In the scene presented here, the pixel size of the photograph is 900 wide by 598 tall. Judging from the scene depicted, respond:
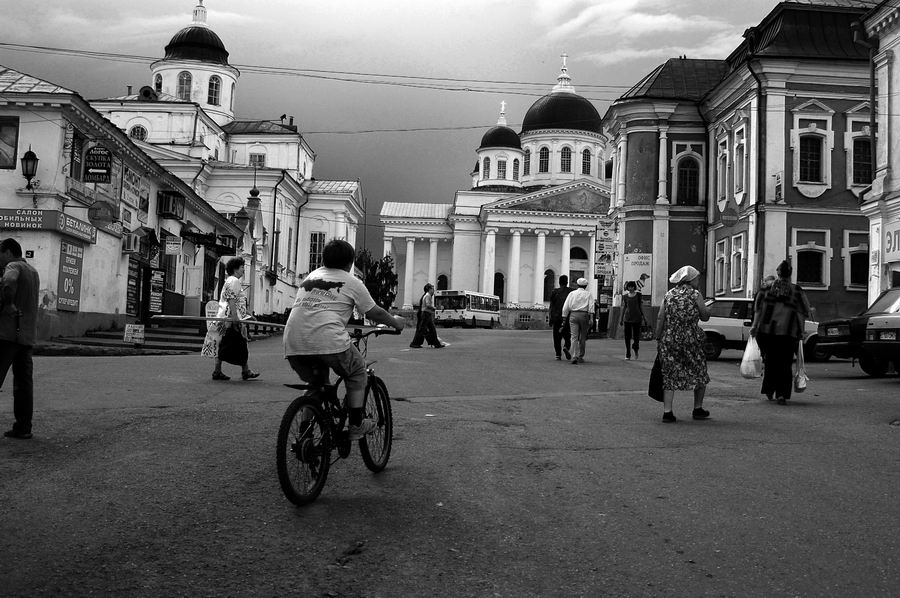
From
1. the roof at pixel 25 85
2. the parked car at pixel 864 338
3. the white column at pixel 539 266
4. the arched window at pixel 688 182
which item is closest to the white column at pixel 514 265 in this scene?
the white column at pixel 539 266

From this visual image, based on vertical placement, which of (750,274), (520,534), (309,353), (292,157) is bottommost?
(520,534)

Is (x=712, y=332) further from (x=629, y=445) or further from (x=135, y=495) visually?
(x=135, y=495)

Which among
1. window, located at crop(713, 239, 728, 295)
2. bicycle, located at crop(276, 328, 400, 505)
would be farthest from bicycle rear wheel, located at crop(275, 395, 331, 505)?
window, located at crop(713, 239, 728, 295)

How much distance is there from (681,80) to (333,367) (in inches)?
1548

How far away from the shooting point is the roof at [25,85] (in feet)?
70.0

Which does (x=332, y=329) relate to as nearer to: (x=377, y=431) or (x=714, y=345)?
(x=377, y=431)

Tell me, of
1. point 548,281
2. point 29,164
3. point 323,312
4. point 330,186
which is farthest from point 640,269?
point 548,281

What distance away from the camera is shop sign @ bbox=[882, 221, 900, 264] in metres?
24.3

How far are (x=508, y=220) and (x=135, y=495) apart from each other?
80689 millimetres

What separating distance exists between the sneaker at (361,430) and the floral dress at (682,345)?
4.70 metres

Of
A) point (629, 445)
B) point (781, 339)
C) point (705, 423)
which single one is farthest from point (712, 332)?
point (629, 445)

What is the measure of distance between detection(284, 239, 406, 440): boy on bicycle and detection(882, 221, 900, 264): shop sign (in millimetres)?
21854

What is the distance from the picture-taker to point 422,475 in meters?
6.62

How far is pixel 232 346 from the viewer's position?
43.3 feet
